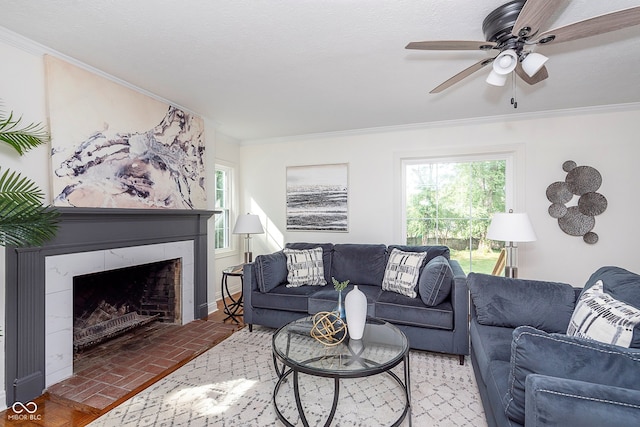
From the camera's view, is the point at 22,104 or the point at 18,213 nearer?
the point at 18,213

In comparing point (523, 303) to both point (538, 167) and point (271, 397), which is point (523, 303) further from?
point (538, 167)

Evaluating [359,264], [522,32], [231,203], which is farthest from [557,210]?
[231,203]

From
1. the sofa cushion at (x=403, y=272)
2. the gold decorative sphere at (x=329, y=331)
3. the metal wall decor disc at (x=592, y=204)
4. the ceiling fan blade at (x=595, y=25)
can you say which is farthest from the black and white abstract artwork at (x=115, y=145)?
the metal wall decor disc at (x=592, y=204)

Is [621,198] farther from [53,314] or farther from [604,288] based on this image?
[53,314]

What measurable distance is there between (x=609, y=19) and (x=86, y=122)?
345 cm

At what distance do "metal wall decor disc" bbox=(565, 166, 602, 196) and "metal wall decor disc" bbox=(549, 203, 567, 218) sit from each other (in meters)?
0.20

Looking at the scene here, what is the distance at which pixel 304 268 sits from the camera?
3523 mm

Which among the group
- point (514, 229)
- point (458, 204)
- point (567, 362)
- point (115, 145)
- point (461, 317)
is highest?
point (115, 145)

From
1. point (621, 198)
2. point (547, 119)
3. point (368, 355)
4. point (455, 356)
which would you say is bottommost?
point (455, 356)

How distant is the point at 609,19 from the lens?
1462mm

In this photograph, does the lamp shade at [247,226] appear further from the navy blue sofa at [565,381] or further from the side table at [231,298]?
the navy blue sofa at [565,381]

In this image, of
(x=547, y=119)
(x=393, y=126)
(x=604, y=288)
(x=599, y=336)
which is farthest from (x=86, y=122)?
(x=547, y=119)

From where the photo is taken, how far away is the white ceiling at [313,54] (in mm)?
1867

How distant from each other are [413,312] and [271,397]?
1382 mm
